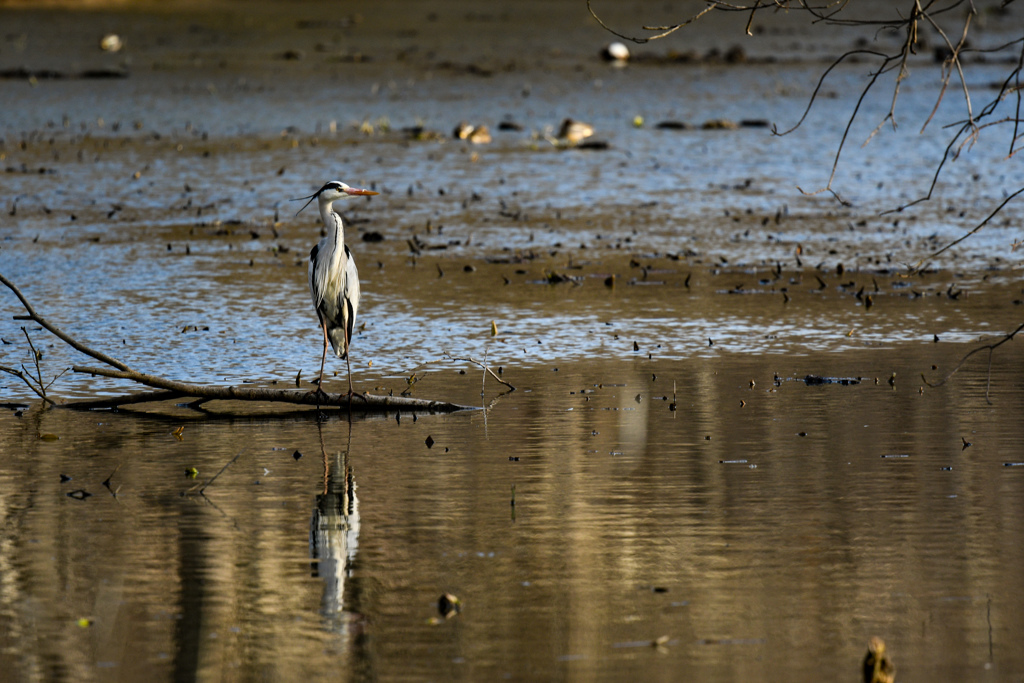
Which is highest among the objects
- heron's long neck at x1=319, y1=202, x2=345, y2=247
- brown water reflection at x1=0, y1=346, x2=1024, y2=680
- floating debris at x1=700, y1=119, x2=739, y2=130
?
floating debris at x1=700, y1=119, x2=739, y2=130

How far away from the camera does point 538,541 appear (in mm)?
6605

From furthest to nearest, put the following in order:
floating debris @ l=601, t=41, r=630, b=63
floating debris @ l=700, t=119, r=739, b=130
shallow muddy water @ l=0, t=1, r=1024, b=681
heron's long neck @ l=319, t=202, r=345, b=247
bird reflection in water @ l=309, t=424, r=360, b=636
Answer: floating debris @ l=601, t=41, r=630, b=63 → floating debris @ l=700, t=119, r=739, b=130 → heron's long neck @ l=319, t=202, r=345, b=247 → bird reflection in water @ l=309, t=424, r=360, b=636 → shallow muddy water @ l=0, t=1, r=1024, b=681

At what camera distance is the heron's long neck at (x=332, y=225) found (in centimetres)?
1012

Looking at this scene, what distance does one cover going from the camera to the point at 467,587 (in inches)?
236

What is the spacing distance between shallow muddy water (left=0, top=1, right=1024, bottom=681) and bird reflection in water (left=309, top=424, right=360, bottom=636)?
3 cm

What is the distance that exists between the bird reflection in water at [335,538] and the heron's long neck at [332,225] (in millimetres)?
2321

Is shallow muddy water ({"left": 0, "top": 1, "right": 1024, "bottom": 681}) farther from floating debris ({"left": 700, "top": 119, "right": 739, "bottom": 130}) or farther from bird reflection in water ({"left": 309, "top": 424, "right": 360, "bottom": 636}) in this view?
floating debris ({"left": 700, "top": 119, "right": 739, "bottom": 130})

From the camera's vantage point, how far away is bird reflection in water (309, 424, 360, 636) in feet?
18.8

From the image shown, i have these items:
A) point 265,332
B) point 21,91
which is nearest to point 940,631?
point 265,332

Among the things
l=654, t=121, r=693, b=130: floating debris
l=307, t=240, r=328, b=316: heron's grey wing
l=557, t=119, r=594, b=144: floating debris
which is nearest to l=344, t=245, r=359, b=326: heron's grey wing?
l=307, t=240, r=328, b=316: heron's grey wing

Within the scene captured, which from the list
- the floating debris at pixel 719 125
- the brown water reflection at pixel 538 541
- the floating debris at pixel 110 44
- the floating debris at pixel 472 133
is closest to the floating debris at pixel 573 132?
the floating debris at pixel 472 133

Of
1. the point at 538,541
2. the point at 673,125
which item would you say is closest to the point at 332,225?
the point at 538,541

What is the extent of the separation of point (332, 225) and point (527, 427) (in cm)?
239

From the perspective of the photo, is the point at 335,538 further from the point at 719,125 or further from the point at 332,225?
the point at 719,125
